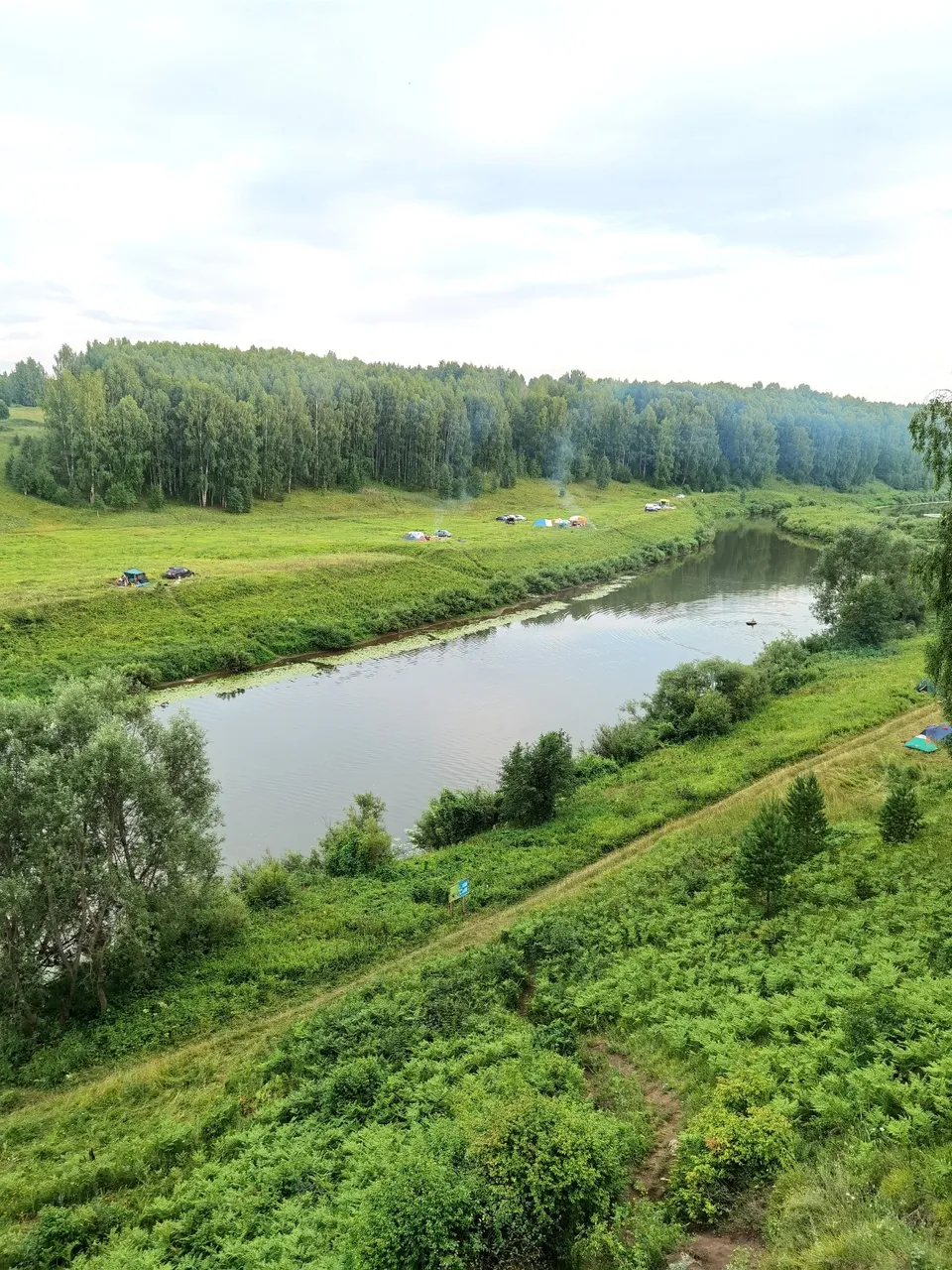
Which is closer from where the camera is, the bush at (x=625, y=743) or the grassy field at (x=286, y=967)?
the grassy field at (x=286, y=967)

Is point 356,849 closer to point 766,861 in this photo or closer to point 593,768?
point 593,768

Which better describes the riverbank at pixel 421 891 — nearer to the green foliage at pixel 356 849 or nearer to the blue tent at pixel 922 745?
the green foliage at pixel 356 849

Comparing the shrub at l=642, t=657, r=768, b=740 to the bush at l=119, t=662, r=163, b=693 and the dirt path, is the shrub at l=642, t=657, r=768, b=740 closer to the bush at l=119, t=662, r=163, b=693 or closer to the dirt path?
the dirt path

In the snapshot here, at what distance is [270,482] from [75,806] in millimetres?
85307

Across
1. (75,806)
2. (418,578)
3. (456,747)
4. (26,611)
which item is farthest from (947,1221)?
(418,578)

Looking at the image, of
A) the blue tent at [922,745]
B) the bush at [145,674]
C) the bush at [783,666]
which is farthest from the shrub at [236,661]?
the blue tent at [922,745]

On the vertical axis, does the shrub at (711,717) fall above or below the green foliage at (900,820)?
below

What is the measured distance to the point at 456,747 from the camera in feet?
133

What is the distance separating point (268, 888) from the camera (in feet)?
83.9

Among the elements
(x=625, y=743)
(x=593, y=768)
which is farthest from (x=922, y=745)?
(x=593, y=768)

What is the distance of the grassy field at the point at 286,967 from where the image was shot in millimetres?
14828

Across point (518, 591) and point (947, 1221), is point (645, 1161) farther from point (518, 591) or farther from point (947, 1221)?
point (518, 591)

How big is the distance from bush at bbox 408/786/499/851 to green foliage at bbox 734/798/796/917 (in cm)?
1213

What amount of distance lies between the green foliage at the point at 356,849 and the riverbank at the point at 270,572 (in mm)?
24132
